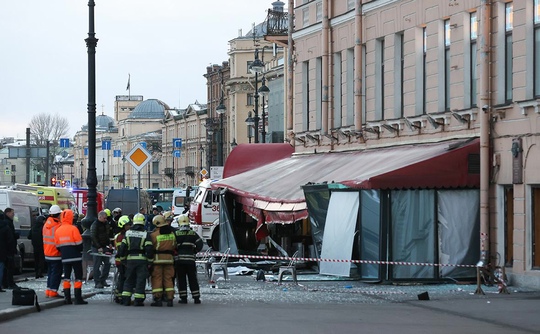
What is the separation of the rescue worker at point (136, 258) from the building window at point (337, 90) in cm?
1461

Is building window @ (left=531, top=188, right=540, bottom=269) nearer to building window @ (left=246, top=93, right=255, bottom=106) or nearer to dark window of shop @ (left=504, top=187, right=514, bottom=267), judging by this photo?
dark window of shop @ (left=504, top=187, right=514, bottom=267)

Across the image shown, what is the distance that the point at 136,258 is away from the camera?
2191 centimetres

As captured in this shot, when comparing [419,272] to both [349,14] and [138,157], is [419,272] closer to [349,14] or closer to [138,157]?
[138,157]

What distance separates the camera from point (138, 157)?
96.9 feet

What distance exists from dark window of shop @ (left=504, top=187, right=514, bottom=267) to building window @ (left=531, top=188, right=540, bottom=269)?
867 mm

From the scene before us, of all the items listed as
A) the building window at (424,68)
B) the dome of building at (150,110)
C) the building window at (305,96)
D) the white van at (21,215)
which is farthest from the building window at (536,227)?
the dome of building at (150,110)

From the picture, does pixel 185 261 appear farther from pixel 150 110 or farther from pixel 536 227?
pixel 150 110

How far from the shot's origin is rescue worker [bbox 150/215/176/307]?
21969mm

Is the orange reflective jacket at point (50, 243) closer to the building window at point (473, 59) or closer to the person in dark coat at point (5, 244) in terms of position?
the person in dark coat at point (5, 244)

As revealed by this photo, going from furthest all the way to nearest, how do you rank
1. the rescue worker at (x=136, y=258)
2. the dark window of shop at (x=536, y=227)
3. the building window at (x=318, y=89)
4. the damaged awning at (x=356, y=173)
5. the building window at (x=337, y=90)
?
the building window at (x=318, y=89)
the building window at (x=337, y=90)
the damaged awning at (x=356, y=173)
the dark window of shop at (x=536, y=227)
the rescue worker at (x=136, y=258)

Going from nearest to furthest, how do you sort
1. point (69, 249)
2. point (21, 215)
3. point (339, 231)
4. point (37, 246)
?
point (69, 249), point (339, 231), point (37, 246), point (21, 215)

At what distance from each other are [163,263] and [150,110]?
170963mm

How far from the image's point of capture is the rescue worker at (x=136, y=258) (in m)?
21.8

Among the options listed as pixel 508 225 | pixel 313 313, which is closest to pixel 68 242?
pixel 313 313
